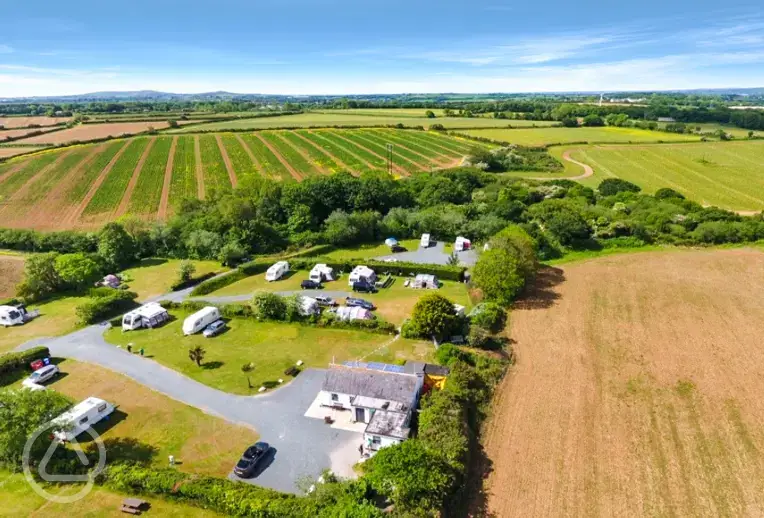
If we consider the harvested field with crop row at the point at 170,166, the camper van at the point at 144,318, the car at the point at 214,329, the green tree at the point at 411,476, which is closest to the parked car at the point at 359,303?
the car at the point at 214,329

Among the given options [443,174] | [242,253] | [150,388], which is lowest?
[150,388]

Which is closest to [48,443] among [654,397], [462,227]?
[654,397]

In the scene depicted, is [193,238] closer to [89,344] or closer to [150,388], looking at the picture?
[89,344]

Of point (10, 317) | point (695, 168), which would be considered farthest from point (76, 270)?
point (695, 168)

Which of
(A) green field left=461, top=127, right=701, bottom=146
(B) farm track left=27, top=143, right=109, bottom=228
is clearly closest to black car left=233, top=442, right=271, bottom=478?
(B) farm track left=27, top=143, right=109, bottom=228

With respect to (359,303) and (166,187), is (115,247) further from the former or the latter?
(166,187)
